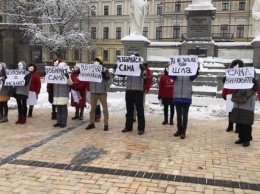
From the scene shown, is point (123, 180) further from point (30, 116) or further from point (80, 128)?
point (30, 116)

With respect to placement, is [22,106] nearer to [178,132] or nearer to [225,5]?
[178,132]

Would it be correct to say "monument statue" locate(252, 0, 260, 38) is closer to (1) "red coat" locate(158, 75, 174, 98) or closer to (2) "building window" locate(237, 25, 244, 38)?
(1) "red coat" locate(158, 75, 174, 98)

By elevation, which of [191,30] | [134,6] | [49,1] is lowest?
[191,30]

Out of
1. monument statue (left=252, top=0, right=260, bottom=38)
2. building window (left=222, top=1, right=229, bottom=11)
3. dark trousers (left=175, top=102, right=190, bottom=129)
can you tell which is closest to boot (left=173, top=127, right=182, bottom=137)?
dark trousers (left=175, top=102, right=190, bottom=129)

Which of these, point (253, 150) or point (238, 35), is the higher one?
point (238, 35)

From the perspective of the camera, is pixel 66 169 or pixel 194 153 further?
pixel 194 153

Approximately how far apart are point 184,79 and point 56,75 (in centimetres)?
341

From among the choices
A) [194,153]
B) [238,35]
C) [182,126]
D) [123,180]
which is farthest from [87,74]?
[238,35]

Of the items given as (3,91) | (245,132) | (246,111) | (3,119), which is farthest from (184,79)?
(3,119)

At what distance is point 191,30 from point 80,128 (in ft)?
41.2

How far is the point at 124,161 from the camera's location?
6.11m

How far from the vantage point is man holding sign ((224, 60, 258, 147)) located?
7250 mm

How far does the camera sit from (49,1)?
38312 millimetres

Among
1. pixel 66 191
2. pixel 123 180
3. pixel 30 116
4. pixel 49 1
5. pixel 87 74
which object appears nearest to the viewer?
pixel 66 191
